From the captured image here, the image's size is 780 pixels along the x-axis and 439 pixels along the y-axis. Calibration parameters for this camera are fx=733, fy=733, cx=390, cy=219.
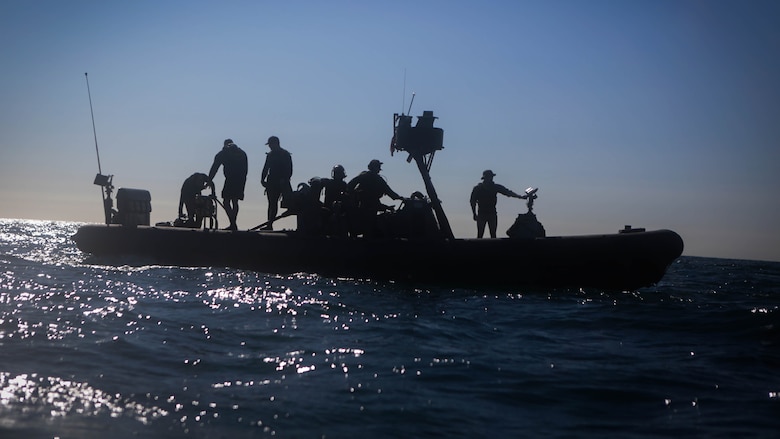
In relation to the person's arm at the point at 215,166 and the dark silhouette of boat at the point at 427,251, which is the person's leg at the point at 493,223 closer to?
the dark silhouette of boat at the point at 427,251

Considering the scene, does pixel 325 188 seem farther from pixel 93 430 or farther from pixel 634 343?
pixel 93 430

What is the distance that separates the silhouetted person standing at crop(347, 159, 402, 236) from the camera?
14461mm

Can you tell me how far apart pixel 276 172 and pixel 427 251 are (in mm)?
4593

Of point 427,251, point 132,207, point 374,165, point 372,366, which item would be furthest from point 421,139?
point 372,366

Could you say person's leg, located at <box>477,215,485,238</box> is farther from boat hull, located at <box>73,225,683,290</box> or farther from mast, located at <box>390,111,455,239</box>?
boat hull, located at <box>73,225,683,290</box>

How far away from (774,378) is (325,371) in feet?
13.5

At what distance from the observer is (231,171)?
17000 millimetres

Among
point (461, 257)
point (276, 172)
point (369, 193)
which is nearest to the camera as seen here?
A: point (461, 257)

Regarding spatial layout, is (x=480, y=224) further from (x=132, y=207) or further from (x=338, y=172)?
(x=132, y=207)

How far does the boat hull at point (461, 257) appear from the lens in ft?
41.2

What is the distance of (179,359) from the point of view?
6.67m

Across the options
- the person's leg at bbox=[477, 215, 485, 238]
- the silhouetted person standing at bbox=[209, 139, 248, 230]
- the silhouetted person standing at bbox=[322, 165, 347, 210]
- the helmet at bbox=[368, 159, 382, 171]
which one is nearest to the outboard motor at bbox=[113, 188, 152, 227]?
the silhouetted person standing at bbox=[209, 139, 248, 230]

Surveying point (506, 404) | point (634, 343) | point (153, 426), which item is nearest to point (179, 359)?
point (153, 426)

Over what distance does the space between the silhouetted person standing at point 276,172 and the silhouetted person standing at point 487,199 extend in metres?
4.17
